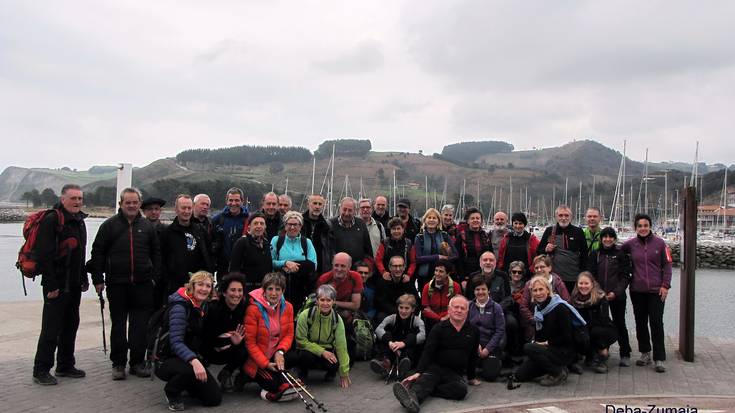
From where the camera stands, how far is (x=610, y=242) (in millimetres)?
8508

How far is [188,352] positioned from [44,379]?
5.88 feet

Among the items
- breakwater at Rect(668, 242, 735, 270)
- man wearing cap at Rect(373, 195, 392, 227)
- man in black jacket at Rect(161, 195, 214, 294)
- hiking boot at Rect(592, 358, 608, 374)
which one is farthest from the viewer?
breakwater at Rect(668, 242, 735, 270)

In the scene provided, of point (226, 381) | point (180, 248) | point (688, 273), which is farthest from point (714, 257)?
point (226, 381)

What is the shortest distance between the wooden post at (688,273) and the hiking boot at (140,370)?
6928mm

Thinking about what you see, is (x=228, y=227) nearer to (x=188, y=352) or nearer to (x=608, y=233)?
(x=188, y=352)

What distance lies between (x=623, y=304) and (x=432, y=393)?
10.7ft

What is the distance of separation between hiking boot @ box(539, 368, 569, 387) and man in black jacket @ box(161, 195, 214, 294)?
4.35 m

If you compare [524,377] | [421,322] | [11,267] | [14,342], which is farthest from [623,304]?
[11,267]

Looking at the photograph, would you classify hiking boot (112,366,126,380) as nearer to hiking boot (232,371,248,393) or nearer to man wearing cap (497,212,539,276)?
hiking boot (232,371,248,393)

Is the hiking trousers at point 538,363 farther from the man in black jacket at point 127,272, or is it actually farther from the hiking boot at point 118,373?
the hiking boot at point 118,373

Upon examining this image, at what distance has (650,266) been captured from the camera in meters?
8.24

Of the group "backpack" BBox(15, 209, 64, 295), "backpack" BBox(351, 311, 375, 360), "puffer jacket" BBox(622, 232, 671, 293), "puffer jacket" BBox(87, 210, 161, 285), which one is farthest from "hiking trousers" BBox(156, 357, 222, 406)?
"puffer jacket" BBox(622, 232, 671, 293)

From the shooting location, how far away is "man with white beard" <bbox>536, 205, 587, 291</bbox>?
875 cm

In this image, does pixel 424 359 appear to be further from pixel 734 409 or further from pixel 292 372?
pixel 734 409
